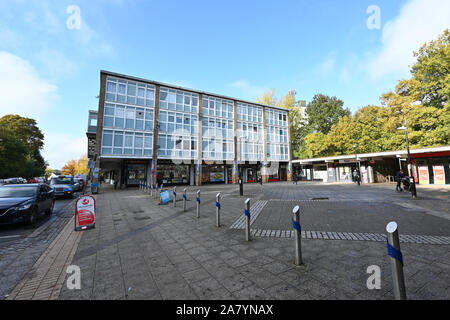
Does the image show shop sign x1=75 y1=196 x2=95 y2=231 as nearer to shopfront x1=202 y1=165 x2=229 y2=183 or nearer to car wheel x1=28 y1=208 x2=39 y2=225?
car wheel x1=28 y1=208 x2=39 y2=225

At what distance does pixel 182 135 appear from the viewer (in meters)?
26.2

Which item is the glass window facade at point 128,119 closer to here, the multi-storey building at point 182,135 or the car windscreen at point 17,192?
the multi-storey building at point 182,135

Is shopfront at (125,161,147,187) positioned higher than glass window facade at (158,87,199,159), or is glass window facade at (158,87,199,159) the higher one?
glass window facade at (158,87,199,159)

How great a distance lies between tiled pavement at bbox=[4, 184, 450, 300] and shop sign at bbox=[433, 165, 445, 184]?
851 inches

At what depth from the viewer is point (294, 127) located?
41750mm

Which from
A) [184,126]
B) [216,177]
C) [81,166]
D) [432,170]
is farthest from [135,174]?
[81,166]

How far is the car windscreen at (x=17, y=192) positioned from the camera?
6669 mm

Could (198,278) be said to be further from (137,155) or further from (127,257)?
(137,155)

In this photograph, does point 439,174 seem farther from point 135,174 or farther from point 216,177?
point 135,174

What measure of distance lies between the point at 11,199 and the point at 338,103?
46476 millimetres

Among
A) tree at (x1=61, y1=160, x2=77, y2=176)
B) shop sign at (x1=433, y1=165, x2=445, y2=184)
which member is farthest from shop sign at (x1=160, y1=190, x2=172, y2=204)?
tree at (x1=61, y1=160, x2=77, y2=176)

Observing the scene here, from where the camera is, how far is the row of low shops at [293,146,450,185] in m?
18.7

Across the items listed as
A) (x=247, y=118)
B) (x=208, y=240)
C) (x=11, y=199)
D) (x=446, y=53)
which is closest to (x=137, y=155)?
(x=11, y=199)

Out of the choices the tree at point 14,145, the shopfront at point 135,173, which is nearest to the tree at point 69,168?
the tree at point 14,145
